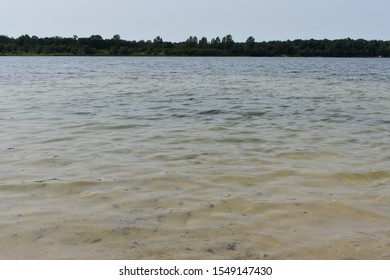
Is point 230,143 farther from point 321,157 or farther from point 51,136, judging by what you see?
point 51,136

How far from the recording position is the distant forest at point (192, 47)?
12056 centimetres

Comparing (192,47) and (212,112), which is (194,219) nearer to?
(212,112)

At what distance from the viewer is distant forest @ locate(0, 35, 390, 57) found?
120562 millimetres

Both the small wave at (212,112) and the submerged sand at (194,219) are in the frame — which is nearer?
the submerged sand at (194,219)

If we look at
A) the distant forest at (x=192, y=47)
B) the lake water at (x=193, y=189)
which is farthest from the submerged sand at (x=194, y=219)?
the distant forest at (x=192, y=47)

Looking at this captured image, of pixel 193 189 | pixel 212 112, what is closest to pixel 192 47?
pixel 212 112

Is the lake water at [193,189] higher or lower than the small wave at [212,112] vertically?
lower

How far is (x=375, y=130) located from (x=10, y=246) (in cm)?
919

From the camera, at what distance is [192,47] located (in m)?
139

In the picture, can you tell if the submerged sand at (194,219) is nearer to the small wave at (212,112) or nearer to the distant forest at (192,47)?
the small wave at (212,112)

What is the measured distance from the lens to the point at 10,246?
165 inches

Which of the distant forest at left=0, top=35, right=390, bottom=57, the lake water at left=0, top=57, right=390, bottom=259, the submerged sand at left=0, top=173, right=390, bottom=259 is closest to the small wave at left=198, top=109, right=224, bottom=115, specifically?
the lake water at left=0, top=57, right=390, bottom=259

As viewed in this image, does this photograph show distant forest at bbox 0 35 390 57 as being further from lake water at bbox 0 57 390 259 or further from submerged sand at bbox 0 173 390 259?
submerged sand at bbox 0 173 390 259

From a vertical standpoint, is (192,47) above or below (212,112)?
above
